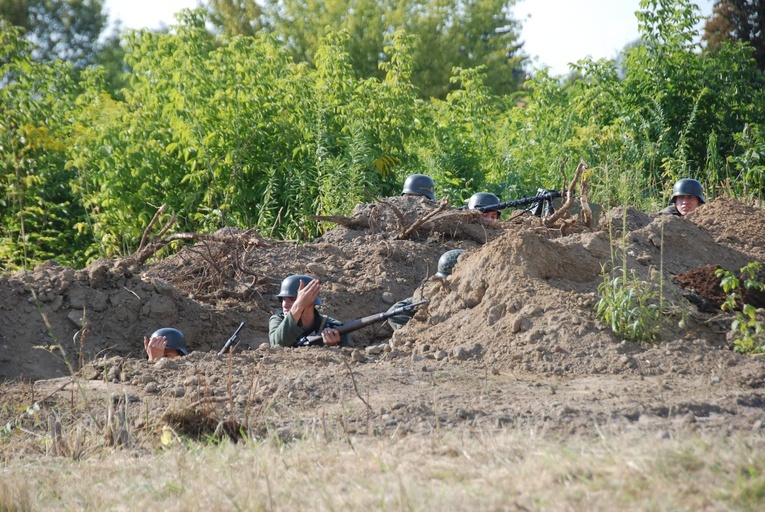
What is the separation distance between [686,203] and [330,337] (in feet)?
18.1

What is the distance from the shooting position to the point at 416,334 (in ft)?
20.8

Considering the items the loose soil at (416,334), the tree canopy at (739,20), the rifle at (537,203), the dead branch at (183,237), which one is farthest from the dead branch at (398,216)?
the tree canopy at (739,20)

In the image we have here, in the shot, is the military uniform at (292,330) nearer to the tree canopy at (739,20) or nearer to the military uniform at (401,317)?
the military uniform at (401,317)

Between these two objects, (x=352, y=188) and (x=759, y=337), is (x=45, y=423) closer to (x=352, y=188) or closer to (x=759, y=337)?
(x=759, y=337)

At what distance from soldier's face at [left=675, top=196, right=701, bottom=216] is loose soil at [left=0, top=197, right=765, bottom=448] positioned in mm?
797

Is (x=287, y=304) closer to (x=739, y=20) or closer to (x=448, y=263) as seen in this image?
(x=448, y=263)

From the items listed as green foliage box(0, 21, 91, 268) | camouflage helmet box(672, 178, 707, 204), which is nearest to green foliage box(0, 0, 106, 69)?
green foliage box(0, 21, 91, 268)

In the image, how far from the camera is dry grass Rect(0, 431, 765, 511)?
2.96m

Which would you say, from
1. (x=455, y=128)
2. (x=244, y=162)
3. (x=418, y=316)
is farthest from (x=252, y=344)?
(x=455, y=128)

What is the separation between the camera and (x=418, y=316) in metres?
6.69

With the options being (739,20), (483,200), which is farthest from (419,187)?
(739,20)

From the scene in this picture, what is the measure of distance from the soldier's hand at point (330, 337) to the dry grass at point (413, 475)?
98.4 inches

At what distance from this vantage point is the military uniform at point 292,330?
6918mm

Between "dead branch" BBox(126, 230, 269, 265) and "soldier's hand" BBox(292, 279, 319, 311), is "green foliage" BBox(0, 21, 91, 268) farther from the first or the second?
"soldier's hand" BBox(292, 279, 319, 311)
